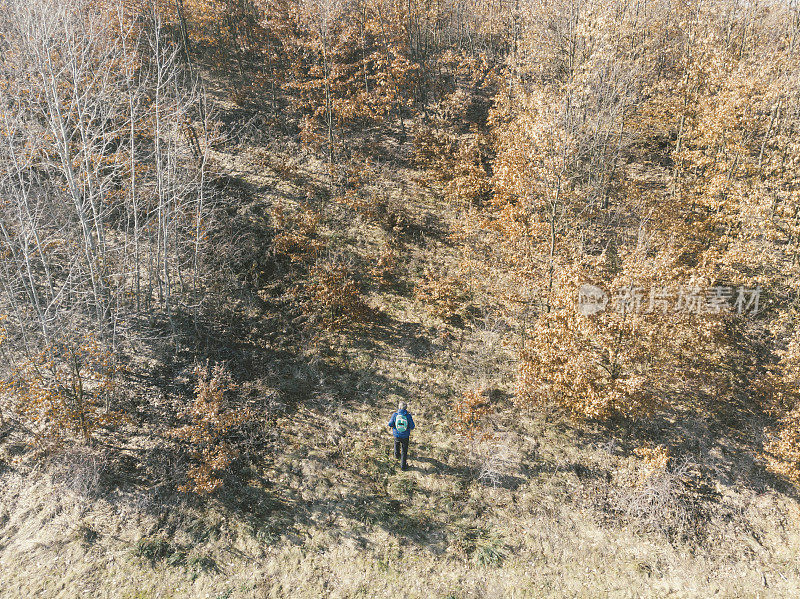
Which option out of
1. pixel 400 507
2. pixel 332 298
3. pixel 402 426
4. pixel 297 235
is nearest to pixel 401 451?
pixel 402 426

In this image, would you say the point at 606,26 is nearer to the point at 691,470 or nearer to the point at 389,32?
the point at 389,32

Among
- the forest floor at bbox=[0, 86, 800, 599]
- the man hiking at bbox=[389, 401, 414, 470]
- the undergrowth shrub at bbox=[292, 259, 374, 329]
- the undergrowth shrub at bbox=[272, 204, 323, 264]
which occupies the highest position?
the undergrowth shrub at bbox=[272, 204, 323, 264]

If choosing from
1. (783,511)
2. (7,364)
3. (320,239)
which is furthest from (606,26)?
(7,364)

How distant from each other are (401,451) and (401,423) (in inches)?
40.9

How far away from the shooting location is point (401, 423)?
1087cm

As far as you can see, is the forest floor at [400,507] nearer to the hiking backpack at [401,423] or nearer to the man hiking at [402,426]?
the man hiking at [402,426]

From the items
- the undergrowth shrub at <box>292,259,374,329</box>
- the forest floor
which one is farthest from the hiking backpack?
the undergrowth shrub at <box>292,259,374,329</box>

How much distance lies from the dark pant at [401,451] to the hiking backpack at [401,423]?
0.99 ft

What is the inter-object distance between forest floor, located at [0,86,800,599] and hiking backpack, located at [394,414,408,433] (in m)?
1.46

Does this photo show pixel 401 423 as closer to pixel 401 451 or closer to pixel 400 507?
pixel 401 451

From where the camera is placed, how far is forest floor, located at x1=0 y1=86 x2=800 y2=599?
941 centimetres

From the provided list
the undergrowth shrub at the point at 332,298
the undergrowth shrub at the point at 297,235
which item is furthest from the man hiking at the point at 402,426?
the undergrowth shrub at the point at 297,235

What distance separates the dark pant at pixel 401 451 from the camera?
1114 centimetres

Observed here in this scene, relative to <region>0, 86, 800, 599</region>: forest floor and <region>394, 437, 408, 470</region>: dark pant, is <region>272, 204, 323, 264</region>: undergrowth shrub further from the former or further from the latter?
<region>394, 437, 408, 470</region>: dark pant
